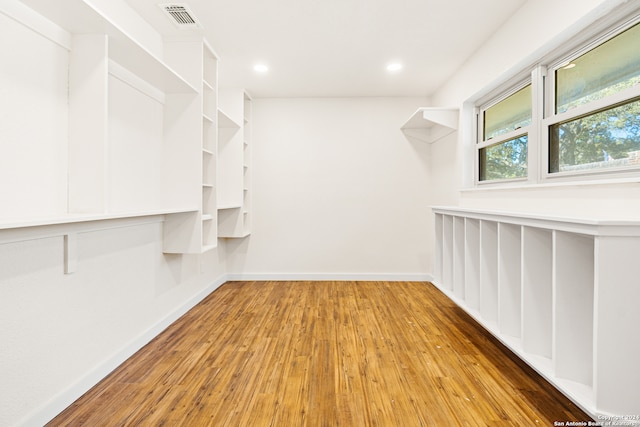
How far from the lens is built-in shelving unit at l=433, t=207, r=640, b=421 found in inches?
49.4

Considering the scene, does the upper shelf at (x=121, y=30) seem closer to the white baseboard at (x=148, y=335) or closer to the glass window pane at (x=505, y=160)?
the white baseboard at (x=148, y=335)

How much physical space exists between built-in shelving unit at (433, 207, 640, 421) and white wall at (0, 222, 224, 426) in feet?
7.85

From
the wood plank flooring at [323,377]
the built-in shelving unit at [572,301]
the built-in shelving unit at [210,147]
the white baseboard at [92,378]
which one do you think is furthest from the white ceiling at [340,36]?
the wood plank flooring at [323,377]

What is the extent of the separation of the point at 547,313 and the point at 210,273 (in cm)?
334

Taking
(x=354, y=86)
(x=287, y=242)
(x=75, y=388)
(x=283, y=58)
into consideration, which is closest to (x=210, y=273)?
(x=287, y=242)

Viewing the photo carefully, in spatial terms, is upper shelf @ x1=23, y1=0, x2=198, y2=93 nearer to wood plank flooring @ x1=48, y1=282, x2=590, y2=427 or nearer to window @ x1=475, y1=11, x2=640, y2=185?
wood plank flooring @ x1=48, y1=282, x2=590, y2=427

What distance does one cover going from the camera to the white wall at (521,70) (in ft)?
5.46

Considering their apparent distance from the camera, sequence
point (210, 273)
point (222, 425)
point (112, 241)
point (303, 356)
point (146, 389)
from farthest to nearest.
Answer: point (210, 273)
point (303, 356)
point (112, 241)
point (146, 389)
point (222, 425)

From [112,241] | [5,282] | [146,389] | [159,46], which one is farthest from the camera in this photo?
[159,46]

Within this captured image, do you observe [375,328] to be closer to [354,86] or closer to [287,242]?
[287,242]

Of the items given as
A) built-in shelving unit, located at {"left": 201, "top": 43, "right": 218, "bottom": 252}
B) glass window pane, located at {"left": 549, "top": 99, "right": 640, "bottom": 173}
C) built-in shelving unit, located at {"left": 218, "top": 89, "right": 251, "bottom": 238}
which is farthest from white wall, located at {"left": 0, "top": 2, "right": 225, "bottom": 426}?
glass window pane, located at {"left": 549, "top": 99, "right": 640, "bottom": 173}

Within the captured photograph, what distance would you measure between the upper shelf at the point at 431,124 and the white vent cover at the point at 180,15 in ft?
7.62

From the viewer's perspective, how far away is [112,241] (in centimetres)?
208

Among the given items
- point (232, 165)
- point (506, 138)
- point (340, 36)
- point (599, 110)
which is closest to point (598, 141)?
point (599, 110)
